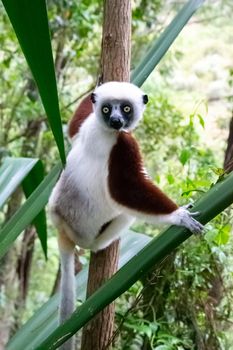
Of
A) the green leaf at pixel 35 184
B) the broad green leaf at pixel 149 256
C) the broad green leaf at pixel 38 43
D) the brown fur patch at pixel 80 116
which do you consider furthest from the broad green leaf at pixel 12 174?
the broad green leaf at pixel 38 43

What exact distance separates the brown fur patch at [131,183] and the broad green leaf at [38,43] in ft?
2.27

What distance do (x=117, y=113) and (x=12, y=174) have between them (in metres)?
0.37

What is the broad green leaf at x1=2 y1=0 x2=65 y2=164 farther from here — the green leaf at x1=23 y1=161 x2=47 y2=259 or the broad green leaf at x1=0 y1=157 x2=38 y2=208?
the green leaf at x1=23 y1=161 x2=47 y2=259

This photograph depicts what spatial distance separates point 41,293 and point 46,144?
157 centimetres

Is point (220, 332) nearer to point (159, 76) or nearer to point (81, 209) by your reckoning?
point (81, 209)

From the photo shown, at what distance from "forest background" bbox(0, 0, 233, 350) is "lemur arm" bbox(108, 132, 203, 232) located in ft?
0.27

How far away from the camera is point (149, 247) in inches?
39.8

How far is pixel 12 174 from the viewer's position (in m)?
1.67

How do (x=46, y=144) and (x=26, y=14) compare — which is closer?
(x=26, y=14)

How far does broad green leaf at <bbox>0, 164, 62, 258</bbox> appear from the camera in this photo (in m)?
1.36

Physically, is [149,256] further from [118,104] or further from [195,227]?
[118,104]

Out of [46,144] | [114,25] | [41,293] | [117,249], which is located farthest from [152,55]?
[41,293]

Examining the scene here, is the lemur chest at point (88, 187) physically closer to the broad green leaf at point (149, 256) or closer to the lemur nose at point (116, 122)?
the lemur nose at point (116, 122)

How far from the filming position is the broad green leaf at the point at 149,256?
92 cm
